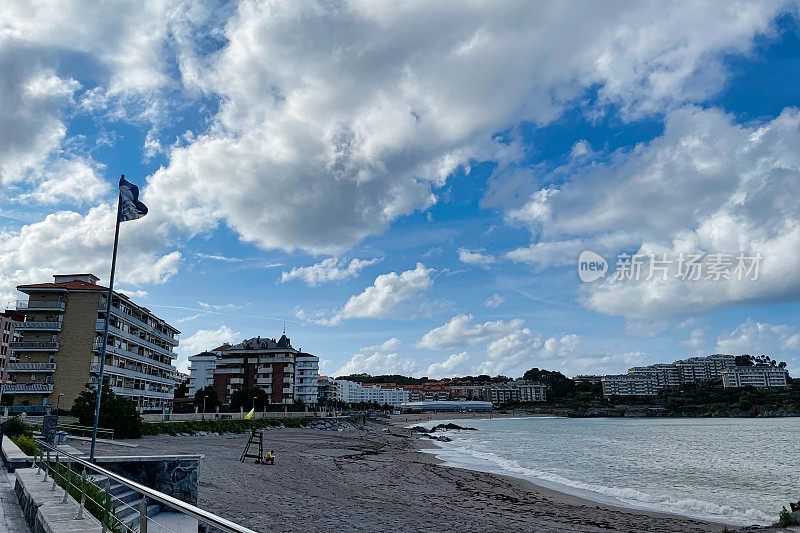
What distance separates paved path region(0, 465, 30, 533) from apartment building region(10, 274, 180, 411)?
5000 centimetres

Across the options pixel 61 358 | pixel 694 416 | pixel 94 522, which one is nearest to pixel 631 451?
pixel 94 522

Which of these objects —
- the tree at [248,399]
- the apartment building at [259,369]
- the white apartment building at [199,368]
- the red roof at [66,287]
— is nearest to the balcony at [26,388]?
the red roof at [66,287]

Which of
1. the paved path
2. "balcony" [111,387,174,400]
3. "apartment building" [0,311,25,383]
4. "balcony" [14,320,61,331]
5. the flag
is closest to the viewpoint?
the paved path

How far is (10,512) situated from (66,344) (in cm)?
5689

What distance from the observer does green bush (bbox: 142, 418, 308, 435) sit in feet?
151

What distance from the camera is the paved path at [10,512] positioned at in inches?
336

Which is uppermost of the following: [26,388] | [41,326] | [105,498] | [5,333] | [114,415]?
[5,333]

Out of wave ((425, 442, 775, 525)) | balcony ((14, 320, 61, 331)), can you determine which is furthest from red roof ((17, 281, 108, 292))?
wave ((425, 442, 775, 525))

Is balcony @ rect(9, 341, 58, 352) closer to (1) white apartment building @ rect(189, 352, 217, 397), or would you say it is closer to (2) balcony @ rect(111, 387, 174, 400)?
(2) balcony @ rect(111, 387, 174, 400)

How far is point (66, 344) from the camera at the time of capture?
5769cm

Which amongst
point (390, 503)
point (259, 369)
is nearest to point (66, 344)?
point (390, 503)

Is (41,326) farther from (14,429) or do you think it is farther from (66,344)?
(14,429)

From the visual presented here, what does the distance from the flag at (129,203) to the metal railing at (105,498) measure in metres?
7.32

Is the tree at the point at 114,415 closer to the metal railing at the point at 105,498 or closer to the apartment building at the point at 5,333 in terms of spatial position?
the metal railing at the point at 105,498
